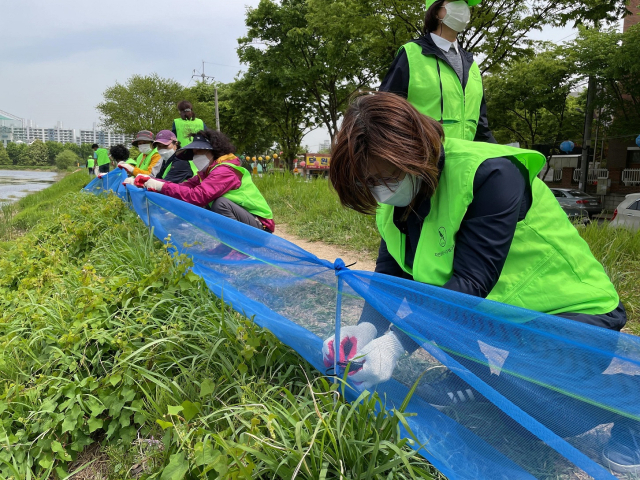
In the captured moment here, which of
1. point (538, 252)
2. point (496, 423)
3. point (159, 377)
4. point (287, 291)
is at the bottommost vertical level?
point (159, 377)

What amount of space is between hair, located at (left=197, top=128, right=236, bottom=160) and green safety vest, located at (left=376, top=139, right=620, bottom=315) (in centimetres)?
296

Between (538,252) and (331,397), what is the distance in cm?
82

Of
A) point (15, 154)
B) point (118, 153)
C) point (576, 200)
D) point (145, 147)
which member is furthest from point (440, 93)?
point (15, 154)

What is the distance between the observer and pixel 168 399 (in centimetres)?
190

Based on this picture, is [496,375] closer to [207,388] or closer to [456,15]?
[207,388]

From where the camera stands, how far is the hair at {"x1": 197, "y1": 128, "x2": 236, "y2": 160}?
395 centimetres

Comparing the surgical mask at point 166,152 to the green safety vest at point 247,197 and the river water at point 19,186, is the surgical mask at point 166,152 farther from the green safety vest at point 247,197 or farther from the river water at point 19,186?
the river water at point 19,186

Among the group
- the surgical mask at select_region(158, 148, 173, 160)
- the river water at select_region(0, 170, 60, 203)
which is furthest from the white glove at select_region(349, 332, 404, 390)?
the river water at select_region(0, 170, 60, 203)

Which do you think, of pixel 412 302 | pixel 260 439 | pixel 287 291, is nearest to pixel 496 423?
pixel 412 302

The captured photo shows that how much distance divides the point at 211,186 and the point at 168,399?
7.05 ft

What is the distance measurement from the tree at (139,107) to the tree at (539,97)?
15523 mm

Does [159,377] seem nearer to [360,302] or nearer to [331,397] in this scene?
[331,397]

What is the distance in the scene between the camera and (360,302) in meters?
1.42

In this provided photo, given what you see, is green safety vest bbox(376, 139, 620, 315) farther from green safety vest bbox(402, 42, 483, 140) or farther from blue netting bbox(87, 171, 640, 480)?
green safety vest bbox(402, 42, 483, 140)
